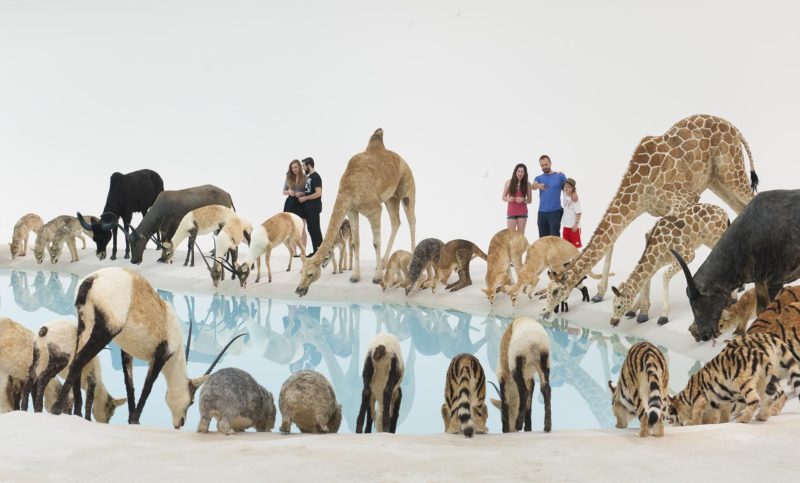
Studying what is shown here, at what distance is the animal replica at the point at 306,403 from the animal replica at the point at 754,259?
106 inches

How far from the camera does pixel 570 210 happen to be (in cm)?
1096

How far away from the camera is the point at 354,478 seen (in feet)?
10.7

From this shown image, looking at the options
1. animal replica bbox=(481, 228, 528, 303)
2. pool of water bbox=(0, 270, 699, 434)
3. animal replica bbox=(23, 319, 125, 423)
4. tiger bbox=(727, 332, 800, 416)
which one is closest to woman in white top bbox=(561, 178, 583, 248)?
animal replica bbox=(481, 228, 528, 303)

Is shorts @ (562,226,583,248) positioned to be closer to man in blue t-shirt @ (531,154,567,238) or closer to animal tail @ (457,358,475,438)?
man in blue t-shirt @ (531,154,567,238)

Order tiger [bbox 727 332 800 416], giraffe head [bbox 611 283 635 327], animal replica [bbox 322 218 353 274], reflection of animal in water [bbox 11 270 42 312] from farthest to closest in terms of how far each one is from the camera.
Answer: animal replica [bbox 322 218 353 274], reflection of animal in water [bbox 11 270 42 312], giraffe head [bbox 611 283 635 327], tiger [bbox 727 332 800 416]

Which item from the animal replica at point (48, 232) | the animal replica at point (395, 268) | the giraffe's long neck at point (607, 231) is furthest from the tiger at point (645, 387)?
the animal replica at point (48, 232)

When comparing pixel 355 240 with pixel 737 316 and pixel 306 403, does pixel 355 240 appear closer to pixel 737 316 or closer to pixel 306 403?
pixel 737 316

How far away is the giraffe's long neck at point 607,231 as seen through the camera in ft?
29.2

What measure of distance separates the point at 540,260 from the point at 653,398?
18.7 ft

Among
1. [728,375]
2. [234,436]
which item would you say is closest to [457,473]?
[234,436]

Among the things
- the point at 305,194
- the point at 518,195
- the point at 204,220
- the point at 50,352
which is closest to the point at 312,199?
the point at 305,194

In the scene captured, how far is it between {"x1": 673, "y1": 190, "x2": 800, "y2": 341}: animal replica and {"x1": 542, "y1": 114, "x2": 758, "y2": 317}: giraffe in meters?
1.99

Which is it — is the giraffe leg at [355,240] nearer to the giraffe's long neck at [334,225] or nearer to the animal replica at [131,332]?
the giraffe's long neck at [334,225]

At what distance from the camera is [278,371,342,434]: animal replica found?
4.58 meters
